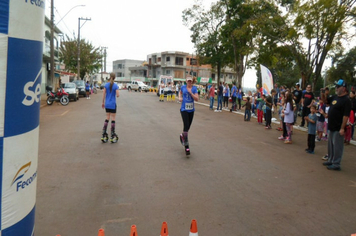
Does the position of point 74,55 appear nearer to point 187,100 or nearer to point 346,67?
point 346,67

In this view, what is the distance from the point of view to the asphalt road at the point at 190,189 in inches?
152

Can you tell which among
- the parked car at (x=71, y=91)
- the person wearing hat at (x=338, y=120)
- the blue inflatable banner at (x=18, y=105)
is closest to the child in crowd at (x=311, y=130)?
the person wearing hat at (x=338, y=120)

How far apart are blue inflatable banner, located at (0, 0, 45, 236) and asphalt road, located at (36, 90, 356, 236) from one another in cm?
127

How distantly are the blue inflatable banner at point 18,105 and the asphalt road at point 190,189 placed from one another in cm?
127

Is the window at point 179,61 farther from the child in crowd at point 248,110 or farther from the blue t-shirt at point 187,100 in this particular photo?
the blue t-shirt at point 187,100

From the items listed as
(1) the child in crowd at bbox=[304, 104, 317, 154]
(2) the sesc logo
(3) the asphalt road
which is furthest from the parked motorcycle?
(2) the sesc logo

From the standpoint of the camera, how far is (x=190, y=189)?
16.6 ft

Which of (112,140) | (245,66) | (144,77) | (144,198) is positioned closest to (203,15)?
(245,66)

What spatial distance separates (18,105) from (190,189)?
3.34 meters

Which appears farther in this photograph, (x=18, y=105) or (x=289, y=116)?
(x=289, y=116)


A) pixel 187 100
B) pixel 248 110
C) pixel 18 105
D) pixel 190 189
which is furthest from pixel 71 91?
pixel 18 105

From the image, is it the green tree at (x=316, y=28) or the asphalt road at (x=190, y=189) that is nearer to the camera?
the asphalt road at (x=190, y=189)

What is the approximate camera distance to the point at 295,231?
375 centimetres

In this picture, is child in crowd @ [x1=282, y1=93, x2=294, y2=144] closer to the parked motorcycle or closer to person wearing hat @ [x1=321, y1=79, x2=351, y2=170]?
person wearing hat @ [x1=321, y1=79, x2=351, y2=170]
